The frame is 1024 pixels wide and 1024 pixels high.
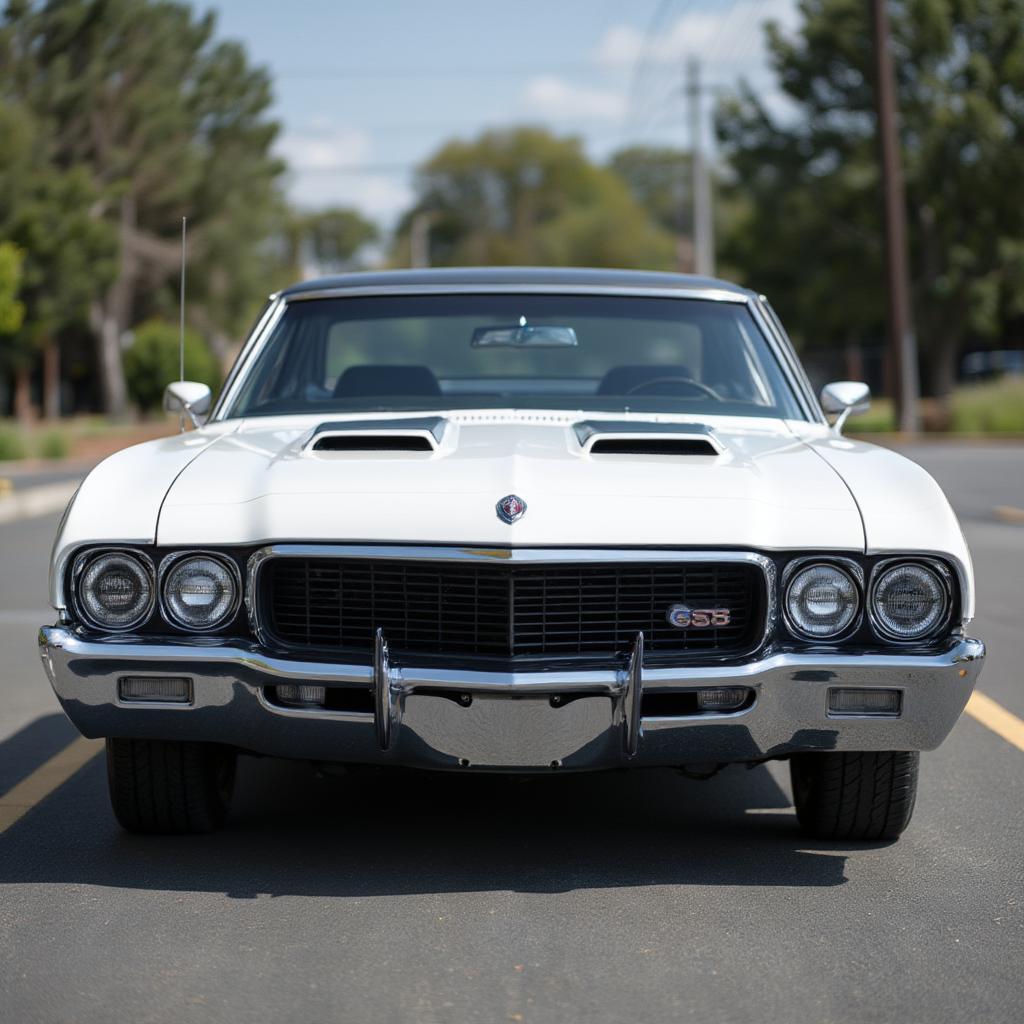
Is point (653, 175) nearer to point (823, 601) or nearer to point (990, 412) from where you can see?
point (990, 412)

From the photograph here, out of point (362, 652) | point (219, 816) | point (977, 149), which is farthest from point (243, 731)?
point (977, 149)

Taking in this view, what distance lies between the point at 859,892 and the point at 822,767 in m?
0.39

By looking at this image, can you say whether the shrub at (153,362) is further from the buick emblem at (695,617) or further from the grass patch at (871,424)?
the buick emblem at (695,617)

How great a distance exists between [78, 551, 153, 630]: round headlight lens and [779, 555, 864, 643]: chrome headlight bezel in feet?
5.16

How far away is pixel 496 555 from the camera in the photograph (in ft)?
13.2

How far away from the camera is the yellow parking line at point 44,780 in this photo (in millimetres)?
5125

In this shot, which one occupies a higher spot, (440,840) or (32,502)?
(440,840)

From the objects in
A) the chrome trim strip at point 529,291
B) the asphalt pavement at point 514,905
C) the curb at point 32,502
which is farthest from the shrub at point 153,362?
the asphalt pavement at point 514,905

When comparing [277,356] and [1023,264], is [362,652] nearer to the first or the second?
[277,356]

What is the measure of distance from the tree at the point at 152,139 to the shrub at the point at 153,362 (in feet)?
2.13

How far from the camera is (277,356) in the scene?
5781 mm

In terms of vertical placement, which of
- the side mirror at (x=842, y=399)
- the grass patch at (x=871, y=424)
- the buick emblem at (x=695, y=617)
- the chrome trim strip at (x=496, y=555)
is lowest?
the grass patch at (x=871, y=424)

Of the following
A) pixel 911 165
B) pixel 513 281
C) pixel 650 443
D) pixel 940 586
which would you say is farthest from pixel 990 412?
pixel 940 586

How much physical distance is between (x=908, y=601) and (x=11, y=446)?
2793cm
